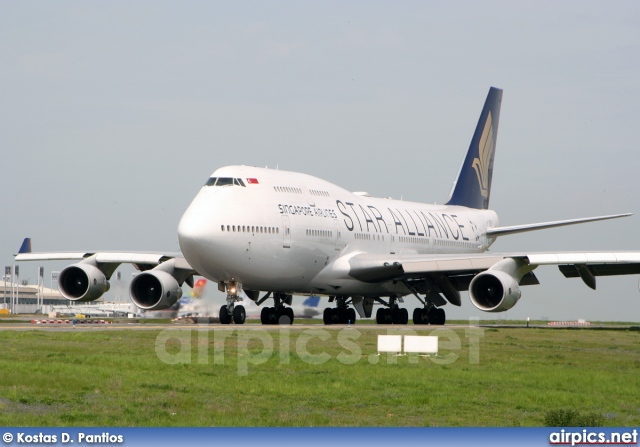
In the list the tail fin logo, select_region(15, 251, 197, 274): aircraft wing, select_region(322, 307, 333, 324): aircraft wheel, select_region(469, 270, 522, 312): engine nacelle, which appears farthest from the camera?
the tail fin logo

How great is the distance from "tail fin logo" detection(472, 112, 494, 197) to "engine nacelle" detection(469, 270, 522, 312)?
19261 millimetres

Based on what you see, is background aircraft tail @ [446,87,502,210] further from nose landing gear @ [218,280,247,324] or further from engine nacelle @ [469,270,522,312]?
nose landing gear @ [218,280,247,324]

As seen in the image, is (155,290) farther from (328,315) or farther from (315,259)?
(328,315)

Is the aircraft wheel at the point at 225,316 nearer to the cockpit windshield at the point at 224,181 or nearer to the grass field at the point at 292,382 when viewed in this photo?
the cockpit windshield at the point at 224,181

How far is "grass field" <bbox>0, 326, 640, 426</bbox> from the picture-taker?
1477 centimetres

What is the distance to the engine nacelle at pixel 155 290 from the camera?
109ft

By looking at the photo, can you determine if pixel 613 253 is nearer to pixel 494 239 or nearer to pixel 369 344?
pixel 369 344

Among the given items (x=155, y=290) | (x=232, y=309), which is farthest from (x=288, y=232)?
(x=155, y=290)

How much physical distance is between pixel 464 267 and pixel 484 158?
18804mm

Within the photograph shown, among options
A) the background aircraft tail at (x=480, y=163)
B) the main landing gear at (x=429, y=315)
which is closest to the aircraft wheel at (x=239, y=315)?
the main landing gear at (x=429, y=315)

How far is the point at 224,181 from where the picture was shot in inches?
1264

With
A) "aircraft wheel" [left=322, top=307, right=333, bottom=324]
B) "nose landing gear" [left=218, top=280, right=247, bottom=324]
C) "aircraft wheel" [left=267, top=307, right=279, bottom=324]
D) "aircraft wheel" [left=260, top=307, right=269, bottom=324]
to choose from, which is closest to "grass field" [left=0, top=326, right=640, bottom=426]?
"nose landing gear" [left=218, top=280, right=247, bottom=324]

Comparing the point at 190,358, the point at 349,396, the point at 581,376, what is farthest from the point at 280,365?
the point at 581,376

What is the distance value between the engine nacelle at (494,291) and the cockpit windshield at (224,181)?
24.8ft
